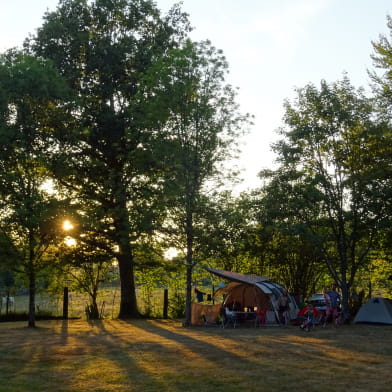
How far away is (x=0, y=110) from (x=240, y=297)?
14587 mm

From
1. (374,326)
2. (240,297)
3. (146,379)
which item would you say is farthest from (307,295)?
(146,379)

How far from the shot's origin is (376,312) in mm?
23984

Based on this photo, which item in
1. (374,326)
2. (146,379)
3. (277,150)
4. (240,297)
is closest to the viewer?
(146,379)

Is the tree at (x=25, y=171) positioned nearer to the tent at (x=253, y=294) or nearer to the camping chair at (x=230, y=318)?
the tent at (x=253, y=294)

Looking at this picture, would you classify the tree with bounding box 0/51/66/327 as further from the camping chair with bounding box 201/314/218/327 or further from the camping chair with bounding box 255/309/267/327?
the camping chair with bounding box 255/309/267/327

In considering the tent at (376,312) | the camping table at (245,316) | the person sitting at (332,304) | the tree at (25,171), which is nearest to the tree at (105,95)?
the tree at (25,171)

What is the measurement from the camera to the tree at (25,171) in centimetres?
2230

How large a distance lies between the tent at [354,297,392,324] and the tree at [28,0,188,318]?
37.9ft

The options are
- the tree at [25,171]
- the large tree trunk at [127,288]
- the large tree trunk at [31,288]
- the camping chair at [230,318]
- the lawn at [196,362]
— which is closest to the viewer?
the lawn at [196,362]

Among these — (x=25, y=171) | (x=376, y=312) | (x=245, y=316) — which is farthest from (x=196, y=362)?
(x=376, y=312)

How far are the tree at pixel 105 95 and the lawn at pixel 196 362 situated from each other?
985 centimetres

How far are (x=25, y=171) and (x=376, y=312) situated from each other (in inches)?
673

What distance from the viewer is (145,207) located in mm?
23750

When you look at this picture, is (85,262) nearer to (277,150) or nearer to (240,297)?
(240,297)
